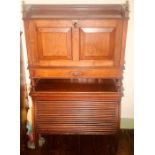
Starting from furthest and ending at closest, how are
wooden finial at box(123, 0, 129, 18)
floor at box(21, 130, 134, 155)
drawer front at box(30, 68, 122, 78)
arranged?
floor at box(21, 130, 134, 155), drawer front at box(30, 68, 122, 78), wooden finial at box(123, 0, 129, 18)

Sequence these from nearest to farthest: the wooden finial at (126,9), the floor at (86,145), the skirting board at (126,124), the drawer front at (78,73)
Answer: the wooden finial at (126,9), the drawer front at (78,73), the floor at (86,145), the skirting board at (126,124)

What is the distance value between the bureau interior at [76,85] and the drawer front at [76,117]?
0.09m

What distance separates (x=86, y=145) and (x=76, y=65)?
617mm

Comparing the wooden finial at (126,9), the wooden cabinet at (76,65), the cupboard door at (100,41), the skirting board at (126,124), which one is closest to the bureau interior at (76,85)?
the wooden cabinet at (76,65)

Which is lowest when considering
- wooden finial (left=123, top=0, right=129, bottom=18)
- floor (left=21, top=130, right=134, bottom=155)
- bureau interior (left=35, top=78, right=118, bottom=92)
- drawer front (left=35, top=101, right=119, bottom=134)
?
floor (left=21, top=130, right=134, bottom=155)

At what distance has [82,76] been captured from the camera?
2.06 metres

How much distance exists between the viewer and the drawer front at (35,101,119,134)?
2125 millimetres

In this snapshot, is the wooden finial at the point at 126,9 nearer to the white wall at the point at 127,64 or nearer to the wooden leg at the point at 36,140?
the white wall at the point at 127,64

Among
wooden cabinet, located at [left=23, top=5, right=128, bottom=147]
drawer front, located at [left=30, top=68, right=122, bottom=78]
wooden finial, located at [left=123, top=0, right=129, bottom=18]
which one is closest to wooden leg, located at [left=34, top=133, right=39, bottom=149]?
wooden cabinet, located at [left=23, top=5, right=128, bottom=147]

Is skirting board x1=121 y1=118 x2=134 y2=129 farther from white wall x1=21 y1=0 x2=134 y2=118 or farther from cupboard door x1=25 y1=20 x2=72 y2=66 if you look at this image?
cupboard door x1=25 y1=20 x2=72 y2=66

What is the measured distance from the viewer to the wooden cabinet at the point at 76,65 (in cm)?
190
